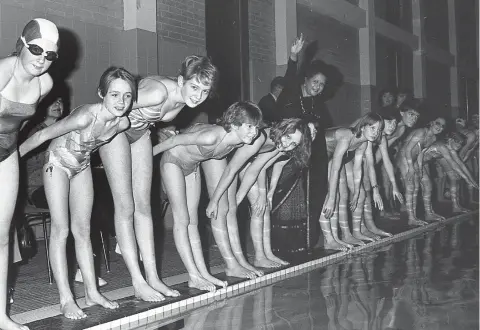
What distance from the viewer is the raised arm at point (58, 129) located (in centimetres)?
289

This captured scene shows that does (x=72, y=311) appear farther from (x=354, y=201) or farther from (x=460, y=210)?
(x=460, y=210)

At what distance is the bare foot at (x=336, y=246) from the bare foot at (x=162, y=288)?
86.8 inches

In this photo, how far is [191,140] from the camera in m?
3.67

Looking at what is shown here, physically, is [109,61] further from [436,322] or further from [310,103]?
[436,322]

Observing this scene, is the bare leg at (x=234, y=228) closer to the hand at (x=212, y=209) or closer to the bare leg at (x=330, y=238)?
the hand at (x=212, y=209)

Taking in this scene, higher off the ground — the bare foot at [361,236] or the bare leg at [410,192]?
the bare leg at [410,192]

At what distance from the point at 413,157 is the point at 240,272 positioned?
3946 millimetres

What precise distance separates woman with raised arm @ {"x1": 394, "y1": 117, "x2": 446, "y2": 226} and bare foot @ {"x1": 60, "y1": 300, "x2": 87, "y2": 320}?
16.3ft

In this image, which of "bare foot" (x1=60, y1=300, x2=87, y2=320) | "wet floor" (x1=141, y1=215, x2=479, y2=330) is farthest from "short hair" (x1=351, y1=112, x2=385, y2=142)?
"bare foot" (x1=60, y1=300, x2=87, y2=320)

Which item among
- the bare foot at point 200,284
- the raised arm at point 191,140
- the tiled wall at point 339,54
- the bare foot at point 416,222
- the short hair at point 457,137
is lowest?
the bare foot at point 200,284

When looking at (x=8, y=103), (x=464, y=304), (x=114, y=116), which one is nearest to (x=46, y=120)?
(x=114, y=116)

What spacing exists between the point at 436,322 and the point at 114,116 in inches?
78.4

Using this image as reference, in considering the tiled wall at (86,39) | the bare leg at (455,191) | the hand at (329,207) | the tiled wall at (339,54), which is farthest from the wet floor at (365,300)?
the tiled wall at (86,39)

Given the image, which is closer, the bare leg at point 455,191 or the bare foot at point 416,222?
the bare foot at point 416,222
